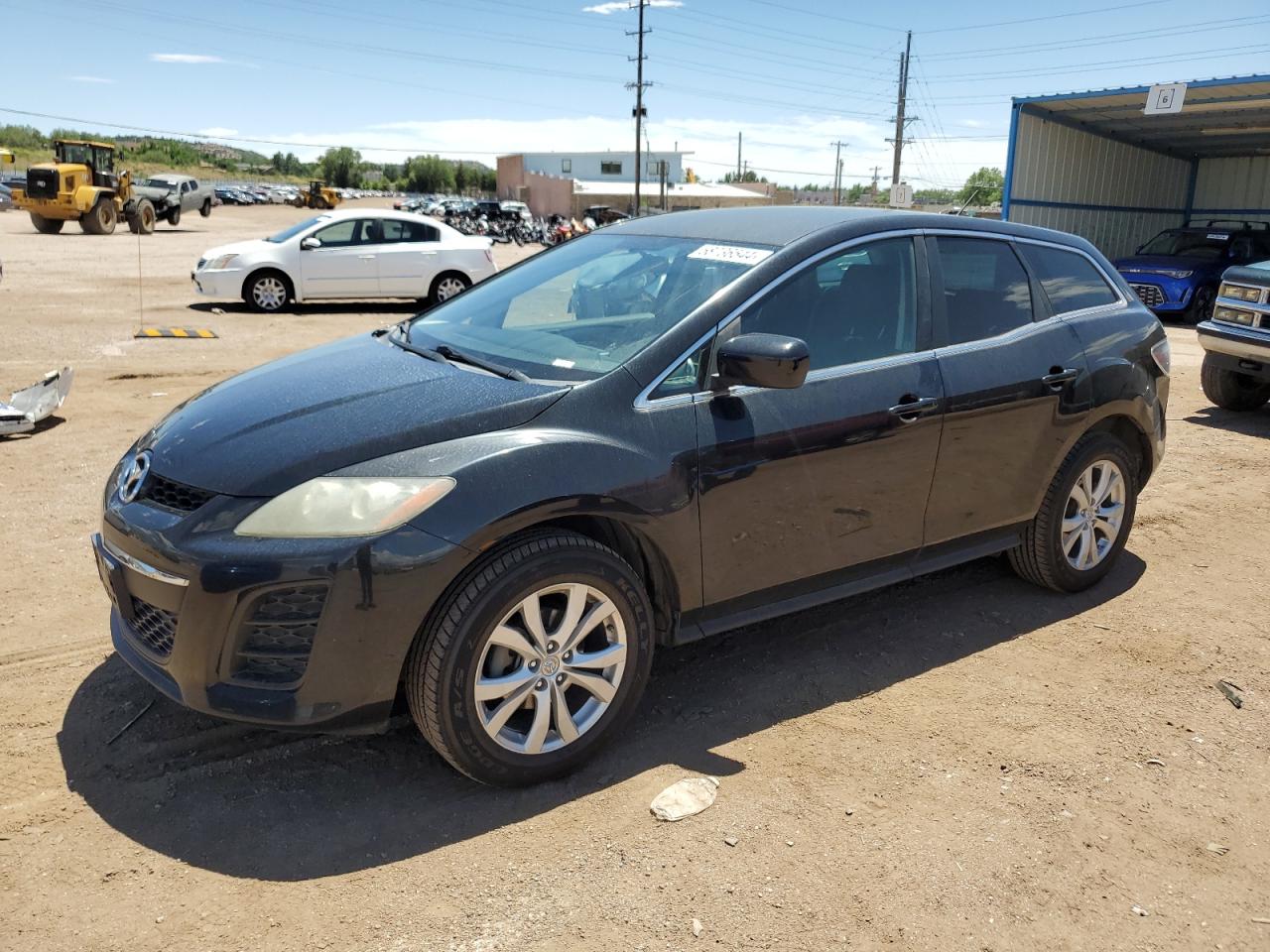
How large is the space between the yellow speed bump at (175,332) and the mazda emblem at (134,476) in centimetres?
945

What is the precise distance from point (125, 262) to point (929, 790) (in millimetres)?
23494

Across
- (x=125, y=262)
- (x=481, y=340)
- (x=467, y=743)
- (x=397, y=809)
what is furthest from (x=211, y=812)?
(x=125, y=262)

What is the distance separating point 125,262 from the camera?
22.4m

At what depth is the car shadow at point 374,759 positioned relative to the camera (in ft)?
9.38

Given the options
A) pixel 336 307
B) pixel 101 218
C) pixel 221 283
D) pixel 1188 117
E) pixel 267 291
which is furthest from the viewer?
pixel 101 218

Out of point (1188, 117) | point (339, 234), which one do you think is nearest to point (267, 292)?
point (339, 234)

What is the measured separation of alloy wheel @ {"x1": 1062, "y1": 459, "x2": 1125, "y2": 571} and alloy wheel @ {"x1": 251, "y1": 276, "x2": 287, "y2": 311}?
12600 mm

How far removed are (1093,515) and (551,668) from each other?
2939 millimetres

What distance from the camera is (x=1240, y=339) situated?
841 centimetres

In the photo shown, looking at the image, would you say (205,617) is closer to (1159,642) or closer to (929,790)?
(929,790)

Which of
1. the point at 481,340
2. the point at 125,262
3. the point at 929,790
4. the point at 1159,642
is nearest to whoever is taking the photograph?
the point at 929,790

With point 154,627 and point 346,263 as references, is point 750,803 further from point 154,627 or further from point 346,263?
point 346,263

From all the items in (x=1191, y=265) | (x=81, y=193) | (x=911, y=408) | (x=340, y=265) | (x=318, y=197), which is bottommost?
(x=911, y=408)

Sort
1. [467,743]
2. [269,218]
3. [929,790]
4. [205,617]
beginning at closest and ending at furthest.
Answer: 1. [205,617]
2. [467,743]
3. [929,790]
4. [269,218]
